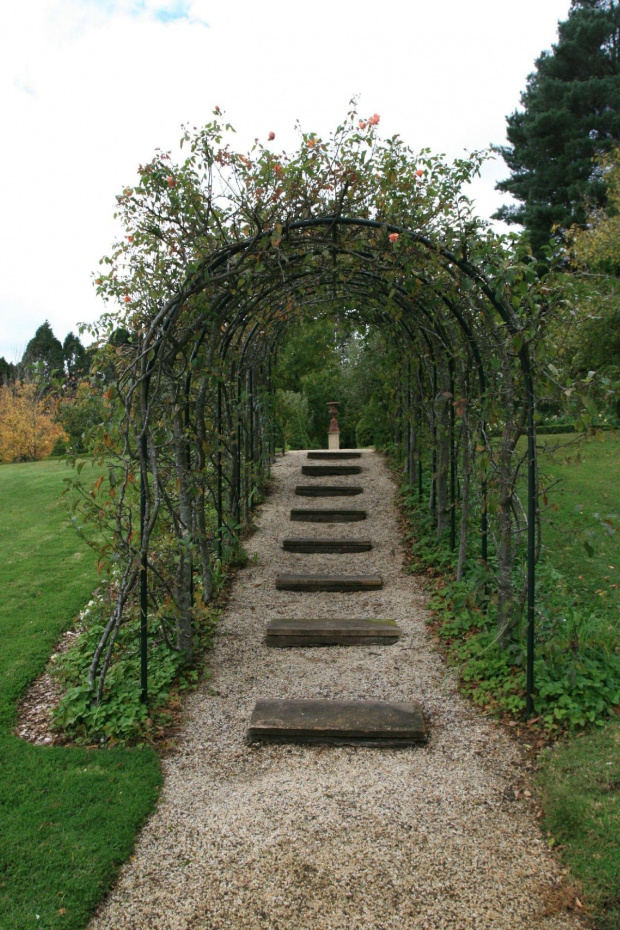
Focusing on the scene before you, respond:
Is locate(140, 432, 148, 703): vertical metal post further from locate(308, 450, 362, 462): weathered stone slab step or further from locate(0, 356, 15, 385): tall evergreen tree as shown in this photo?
locate(0, 356, 15, 385): tall evergreen tree

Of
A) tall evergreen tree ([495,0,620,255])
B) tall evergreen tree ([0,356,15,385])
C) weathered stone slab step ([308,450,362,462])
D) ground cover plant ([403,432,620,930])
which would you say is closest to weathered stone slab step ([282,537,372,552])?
ground cover plant ([403,432,620,930])

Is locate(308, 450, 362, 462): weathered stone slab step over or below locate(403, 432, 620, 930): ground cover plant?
over

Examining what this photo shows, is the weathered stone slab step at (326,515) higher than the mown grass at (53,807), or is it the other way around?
the weathered stone slab step at (326,515)

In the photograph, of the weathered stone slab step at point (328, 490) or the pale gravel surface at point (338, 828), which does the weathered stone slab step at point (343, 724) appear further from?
the weathered stone slab step at point (328, 490)

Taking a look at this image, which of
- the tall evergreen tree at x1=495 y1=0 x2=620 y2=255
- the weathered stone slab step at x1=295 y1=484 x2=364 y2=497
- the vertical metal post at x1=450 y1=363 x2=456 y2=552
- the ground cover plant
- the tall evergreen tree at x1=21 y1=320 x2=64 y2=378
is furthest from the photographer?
the tall evergreen tree at x1=21 y1=320 x2=64 y2=378

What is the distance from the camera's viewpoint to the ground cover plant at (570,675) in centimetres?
239

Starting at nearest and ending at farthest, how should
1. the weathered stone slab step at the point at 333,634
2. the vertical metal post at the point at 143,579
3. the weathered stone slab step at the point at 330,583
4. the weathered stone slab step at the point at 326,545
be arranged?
the vertical metal post at the point at 143,579
the weathered stone slab step at the point at 333,634
the weathered stone slab step at the point at 330,583
the weathered stone slab step at the point at 326,545

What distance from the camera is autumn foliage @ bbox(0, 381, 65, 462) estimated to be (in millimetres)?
17297

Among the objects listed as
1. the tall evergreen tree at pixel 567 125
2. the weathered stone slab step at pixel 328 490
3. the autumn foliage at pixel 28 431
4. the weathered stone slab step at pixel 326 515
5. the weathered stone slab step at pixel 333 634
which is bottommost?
the weathered stone slab step at pixel 333 634

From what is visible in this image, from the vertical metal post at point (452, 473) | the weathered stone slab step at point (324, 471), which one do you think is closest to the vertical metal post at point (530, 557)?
the vertical metal post at point (452, 473)

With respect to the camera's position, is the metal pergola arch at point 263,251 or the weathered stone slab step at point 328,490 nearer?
the metal pergola arch at point 263,251

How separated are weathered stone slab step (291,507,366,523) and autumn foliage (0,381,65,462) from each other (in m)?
11.9

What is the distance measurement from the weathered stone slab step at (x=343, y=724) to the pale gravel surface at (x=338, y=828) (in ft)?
0.22

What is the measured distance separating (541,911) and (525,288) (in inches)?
100
